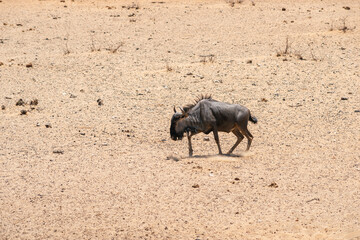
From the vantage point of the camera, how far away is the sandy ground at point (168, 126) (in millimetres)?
8695

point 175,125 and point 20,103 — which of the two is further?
point 20,103

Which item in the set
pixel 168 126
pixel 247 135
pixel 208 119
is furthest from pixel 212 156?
pixel 168 126

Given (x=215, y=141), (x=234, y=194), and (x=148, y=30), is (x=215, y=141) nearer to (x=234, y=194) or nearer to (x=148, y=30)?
(x=234, y=194)

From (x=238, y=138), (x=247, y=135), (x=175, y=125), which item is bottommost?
(x=238, y=138)

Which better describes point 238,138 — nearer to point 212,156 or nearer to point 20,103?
point 212,156

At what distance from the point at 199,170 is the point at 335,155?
2.72 meters

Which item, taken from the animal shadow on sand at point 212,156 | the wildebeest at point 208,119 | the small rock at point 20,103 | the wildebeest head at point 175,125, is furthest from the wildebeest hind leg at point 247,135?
the small rock at point 20,103

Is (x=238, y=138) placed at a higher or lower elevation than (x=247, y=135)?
lower

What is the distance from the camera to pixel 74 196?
9328mm

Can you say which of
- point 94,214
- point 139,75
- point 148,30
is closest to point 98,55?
point 139,75

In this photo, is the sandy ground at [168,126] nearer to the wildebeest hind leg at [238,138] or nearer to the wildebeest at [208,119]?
the wildebeest hind leg at [238,138]

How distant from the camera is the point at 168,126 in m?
13.0

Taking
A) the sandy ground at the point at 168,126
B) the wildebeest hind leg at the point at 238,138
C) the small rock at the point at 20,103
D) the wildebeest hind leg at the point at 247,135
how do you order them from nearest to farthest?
the sandy ground at the point at 168,126
the wildebeest hind leg at the point at 247,135
the wildebeest hind leg at the point at 238,138
the small rock at the point at 20,103

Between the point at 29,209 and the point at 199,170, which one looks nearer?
the point at 29,209
